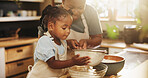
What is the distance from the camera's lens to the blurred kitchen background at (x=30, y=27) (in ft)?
8.89

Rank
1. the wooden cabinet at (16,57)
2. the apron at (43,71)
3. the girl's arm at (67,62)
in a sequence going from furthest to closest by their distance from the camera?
the wooden cabinet at (16,57), the apron at (43,71), the girl's arm at (67,62)

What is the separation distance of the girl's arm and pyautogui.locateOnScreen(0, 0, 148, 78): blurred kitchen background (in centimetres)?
161

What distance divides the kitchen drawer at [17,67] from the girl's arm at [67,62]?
1873 millimetres

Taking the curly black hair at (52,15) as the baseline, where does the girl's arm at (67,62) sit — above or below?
below

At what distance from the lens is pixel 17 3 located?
3244 mm

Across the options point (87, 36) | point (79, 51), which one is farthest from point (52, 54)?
point (87, 36)

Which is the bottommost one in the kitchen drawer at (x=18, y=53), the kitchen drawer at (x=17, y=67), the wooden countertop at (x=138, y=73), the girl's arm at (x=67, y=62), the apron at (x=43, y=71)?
the kitchen drawer at (x=17, y=67)

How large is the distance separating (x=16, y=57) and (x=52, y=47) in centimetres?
191

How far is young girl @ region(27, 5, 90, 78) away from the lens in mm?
950

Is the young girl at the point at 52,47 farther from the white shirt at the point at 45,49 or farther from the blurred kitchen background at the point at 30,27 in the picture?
the blurred kitchen background at the point at 30,27

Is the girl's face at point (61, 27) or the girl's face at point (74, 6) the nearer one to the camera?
the girl's face at point (61, 27)

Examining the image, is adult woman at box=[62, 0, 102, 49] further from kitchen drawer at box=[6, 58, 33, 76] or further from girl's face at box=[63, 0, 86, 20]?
kitchen drawer at box=[6, 58, 33, 76]

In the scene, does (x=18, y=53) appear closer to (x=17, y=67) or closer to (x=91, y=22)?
(x=17, y=67)

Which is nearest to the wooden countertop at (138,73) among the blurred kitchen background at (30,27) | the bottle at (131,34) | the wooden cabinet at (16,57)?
the blurred kitchen background at (30,27)
